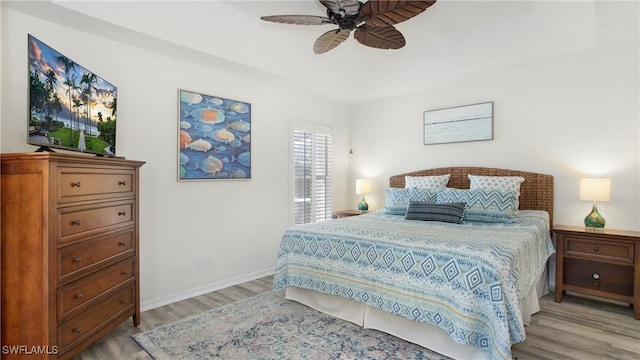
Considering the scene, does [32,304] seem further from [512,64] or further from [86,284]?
[512,64]

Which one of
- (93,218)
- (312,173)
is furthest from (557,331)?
(93,218)

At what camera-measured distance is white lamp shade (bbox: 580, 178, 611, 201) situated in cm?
308

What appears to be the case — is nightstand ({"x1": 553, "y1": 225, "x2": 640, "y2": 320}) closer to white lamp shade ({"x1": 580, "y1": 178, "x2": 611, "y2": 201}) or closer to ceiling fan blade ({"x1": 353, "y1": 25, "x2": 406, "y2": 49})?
white lamp shade ({"x1": 580, "y1": 178, "x2": 611, "y2": 201})

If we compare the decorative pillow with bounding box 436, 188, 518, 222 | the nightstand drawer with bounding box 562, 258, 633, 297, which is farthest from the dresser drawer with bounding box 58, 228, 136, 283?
the nightstand drawer with bounding box 562, 258, 633, 297

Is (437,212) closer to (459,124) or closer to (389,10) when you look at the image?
(459,124)

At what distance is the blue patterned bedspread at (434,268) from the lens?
1.91 metres

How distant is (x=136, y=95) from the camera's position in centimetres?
303

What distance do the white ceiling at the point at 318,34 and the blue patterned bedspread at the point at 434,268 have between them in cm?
191

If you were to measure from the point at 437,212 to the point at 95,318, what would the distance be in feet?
9.73

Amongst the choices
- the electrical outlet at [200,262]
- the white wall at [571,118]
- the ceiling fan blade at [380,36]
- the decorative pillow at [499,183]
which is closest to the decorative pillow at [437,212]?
the decorative pillow at [499,183]

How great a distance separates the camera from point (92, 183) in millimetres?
2109

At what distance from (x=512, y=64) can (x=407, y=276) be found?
2.95 m

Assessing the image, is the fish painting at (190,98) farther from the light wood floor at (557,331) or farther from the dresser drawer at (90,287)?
the light wood floor at (557,331)

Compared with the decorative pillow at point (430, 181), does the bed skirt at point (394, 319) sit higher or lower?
lower
